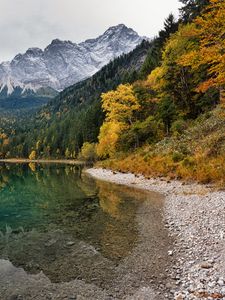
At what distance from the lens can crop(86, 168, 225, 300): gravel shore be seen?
9461mm

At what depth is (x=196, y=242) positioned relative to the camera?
44.0 feet

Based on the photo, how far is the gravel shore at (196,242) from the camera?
372 inches

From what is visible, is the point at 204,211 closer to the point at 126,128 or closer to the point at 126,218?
the point at 126,218

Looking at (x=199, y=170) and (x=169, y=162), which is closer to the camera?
(x=199, y=170)

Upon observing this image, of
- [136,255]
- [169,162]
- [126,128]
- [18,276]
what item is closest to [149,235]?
[136,255]

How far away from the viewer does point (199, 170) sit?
2694 centimetres

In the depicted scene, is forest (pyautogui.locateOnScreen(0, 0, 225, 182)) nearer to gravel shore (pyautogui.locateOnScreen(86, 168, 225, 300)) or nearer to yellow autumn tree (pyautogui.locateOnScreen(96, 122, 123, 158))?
yellow autumn tree (pyautogui.locateOnScreen(96, 122, 123, 158))

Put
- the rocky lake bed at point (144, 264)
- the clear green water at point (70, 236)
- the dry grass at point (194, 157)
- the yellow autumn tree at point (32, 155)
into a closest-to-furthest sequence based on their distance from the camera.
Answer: the rocky lake bed at point (144, 264) < the clear green water at point (70, 236) < the dry grass at point (194, 157) < the yellow autumn tree at point (32, 155)

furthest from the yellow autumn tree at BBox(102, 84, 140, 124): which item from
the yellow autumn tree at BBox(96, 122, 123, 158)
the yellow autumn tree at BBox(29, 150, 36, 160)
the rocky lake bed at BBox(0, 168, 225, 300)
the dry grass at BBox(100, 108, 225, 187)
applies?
the yellow autumn tree at BBox(29, 150, 36, 160)

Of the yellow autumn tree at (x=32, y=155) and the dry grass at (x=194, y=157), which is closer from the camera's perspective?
the dry grass at (x=194, y=157)

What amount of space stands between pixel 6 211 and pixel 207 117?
27.9 meters

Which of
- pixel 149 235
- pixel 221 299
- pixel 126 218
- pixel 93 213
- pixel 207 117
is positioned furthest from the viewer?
pixel 207 117

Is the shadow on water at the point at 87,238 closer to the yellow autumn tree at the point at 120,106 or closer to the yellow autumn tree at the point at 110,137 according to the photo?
the yellow autumn tree at the point at 120,106

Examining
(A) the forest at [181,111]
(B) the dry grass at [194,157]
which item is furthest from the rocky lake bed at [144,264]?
(A) the forest at [181,111]
